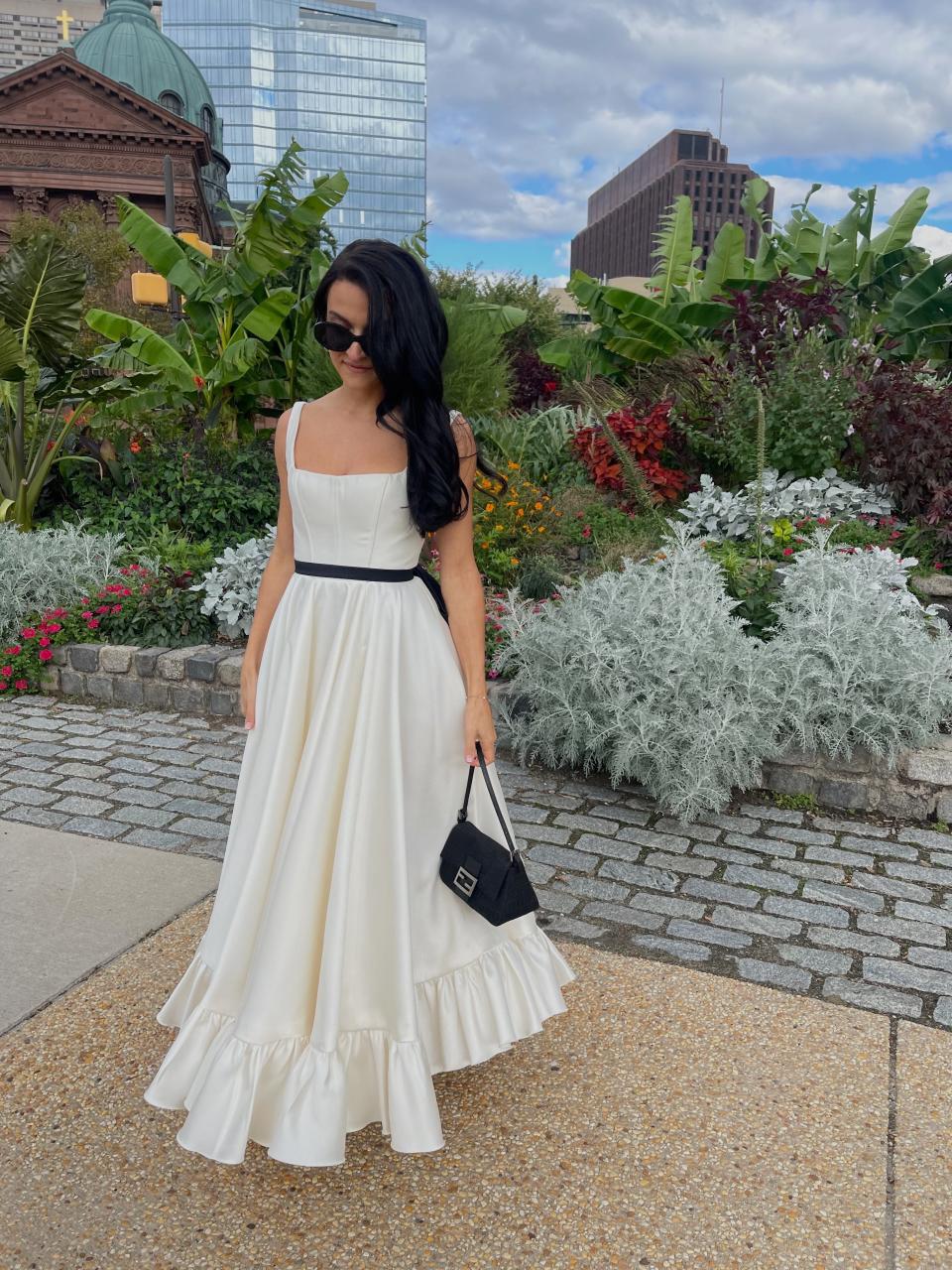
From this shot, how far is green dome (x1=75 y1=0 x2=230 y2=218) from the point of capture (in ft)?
155

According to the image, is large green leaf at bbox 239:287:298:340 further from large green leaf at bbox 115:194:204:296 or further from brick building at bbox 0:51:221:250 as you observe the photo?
brick building at bbox 0:51:221:250

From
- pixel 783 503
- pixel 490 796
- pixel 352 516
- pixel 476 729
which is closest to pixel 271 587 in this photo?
pixel 352 516

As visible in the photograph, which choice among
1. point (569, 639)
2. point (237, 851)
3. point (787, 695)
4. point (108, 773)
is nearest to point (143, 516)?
point (108, 773)

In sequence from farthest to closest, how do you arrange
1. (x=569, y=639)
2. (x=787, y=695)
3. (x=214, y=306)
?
(x=214, y=306), (x=569, y=639), (x=787, y=695)

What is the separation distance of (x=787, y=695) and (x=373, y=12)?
143096 mm

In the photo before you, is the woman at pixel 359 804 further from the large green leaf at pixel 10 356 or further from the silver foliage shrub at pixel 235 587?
the large green leaf at pixel 10 356

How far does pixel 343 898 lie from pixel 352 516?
81 cm

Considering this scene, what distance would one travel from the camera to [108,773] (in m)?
4.61

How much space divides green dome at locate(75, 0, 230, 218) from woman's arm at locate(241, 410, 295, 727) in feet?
171

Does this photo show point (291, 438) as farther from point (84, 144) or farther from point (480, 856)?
point (84, 144)

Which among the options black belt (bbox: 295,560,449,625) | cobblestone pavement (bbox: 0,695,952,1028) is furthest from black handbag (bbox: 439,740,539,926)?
cobblestone pavement (bbox: 0,695,952,1028)

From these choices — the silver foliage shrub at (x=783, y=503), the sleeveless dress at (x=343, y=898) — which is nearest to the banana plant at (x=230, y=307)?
the silver foliage shrub at (x=783, y=503)

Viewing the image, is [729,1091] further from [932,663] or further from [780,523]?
[780,523]

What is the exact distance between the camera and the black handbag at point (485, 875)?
200cm
